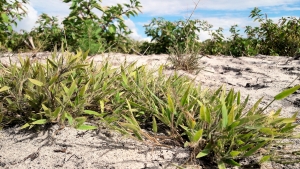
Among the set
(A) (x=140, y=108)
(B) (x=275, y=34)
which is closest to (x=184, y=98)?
(A) (x=140, y=108)

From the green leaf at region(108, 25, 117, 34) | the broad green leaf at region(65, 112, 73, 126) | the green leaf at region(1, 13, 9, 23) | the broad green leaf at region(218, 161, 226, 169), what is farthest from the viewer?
the green leaf at region(108, 25, 117, 34)

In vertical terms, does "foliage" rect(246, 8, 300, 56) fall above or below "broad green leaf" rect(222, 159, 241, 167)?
above

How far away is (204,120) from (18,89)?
1.13 m

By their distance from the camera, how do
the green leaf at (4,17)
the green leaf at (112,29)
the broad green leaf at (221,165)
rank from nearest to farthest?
1. the broad green leaf at (221,165)
2. the green leaf at (4,17)
3. the green leaf at (112,29)

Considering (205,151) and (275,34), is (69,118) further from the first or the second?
(275,34)

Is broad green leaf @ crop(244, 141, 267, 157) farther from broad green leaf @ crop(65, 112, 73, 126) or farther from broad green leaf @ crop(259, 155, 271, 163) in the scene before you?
broad green leaf @ crop(65, 112, 73, 126)

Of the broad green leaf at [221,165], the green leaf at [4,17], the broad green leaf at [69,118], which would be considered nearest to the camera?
the broad green leaf at [221,165]

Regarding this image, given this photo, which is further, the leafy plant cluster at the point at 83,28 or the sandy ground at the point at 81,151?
the leafy plant cluster at the point at 83,28

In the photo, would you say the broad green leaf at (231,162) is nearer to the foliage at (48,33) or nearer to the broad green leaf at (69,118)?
the broad green leaf at (69,118)

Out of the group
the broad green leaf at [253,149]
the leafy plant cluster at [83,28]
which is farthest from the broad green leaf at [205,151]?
the leafy plant cluster at [83,28]

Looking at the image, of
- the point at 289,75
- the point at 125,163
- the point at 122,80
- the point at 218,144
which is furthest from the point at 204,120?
the point at 289,75

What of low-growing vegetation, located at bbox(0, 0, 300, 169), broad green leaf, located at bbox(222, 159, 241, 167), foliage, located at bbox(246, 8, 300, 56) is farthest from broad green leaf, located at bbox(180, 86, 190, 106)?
foliage, located at bbox(246, 8, 300, 56)

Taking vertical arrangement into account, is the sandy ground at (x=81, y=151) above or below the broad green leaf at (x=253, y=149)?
below

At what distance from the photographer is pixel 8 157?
1616mm
